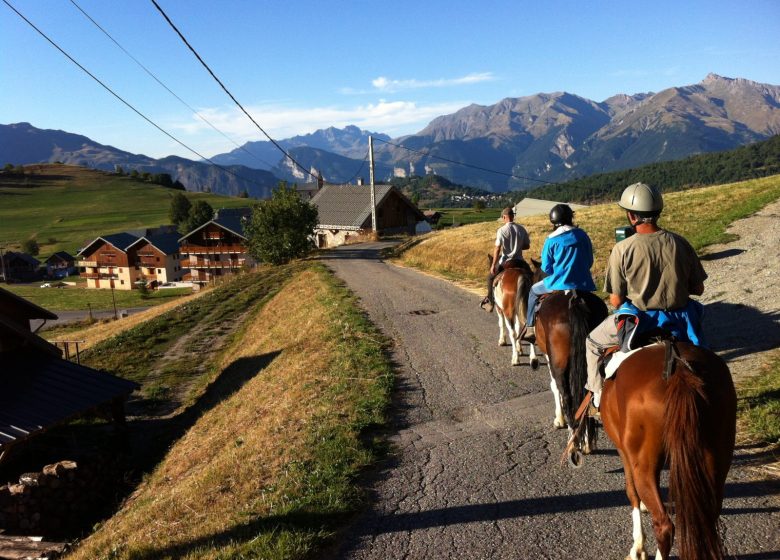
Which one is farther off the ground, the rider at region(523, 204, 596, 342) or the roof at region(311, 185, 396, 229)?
the roof at region(311, 185, 396, 229)

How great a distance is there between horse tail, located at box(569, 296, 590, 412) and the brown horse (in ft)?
7.00

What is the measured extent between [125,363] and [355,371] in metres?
15.9

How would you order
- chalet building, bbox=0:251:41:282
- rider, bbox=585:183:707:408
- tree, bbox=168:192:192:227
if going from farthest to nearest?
tree, bbox=168:192:192:227 < chalet building, bbox=0:251:41:282 < rider, bbox=585:183:707:408

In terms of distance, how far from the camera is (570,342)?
688cm

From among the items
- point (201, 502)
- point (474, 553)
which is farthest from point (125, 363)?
point (474, 553)

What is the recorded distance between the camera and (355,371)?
11.4 m

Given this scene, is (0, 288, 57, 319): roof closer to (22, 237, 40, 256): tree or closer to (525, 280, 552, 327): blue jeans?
(525, 280, 552, 327): blue jeans

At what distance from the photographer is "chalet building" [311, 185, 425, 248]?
205 feet

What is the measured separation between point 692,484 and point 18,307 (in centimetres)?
2134

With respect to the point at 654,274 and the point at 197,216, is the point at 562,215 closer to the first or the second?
the point at 654,274

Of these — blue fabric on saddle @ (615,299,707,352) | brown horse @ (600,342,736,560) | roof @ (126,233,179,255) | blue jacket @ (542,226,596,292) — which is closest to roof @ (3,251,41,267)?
roof @ (126,233,179,255)

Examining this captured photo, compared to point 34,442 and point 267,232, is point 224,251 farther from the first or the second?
point 34,442

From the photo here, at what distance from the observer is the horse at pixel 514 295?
35.7 feet

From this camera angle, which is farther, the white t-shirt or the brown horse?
the white t-shirt
